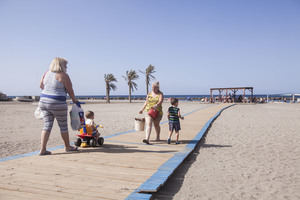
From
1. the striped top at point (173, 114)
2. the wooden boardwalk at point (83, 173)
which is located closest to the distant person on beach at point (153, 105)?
the striped top at point (173, 114)

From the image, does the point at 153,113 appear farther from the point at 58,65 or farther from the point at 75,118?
the point at 58,65

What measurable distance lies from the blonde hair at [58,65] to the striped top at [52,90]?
100 mm

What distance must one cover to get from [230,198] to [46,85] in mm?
3608

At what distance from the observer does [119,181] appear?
311cm

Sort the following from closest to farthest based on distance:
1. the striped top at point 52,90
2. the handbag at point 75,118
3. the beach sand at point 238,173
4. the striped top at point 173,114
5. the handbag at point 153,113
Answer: the beach sand at point 238,173 → the striped top at point 52,90 → the handbag at point 75,118 → the handbag at point 153,113 → the striped top at point 173,114

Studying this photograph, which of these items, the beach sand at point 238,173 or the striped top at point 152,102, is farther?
the striped top at point 152,102

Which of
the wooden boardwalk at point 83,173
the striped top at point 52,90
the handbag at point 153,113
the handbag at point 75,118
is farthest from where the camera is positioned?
the handbag at point 153,113

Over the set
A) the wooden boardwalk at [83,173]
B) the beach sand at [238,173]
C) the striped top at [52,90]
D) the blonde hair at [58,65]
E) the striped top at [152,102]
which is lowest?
the beach sand at [238,173]

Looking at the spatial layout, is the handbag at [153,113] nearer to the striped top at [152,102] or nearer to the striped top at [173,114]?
the striped top at [152,102]

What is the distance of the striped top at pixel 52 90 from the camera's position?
4113 mm

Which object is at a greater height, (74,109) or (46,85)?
(46,85)

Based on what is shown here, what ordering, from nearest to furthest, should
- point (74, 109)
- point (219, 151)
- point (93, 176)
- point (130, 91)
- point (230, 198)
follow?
point (230, 198)
point (93, 176)
point (74, 109)
point (219, 151)
point (130, 91)

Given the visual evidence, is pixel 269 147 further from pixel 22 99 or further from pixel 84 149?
pixel 22 99

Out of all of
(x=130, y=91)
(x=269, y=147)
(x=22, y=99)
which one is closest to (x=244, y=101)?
(x=130, y=91)
